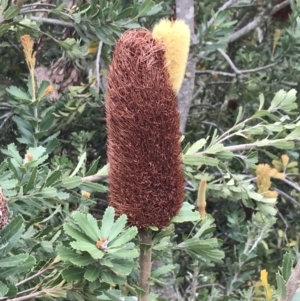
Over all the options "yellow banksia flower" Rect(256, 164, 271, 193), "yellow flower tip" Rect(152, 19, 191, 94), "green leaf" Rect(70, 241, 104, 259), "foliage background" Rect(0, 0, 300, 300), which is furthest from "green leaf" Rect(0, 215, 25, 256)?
"yellow banksia flower" Rect(256, 164, 271, 193)

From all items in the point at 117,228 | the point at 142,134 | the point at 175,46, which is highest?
the point at 175,46

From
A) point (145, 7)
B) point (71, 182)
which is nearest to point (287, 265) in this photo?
point (71, 182)

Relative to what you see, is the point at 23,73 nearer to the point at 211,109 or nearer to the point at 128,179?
the point at 211,109

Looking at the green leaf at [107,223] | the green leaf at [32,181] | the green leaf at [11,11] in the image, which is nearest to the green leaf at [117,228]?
the green leaf at [107,223]

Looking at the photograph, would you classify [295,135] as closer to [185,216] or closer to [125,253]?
[185,216]

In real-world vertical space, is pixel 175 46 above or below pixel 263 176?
above

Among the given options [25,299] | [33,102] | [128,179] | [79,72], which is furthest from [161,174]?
[79,72]
